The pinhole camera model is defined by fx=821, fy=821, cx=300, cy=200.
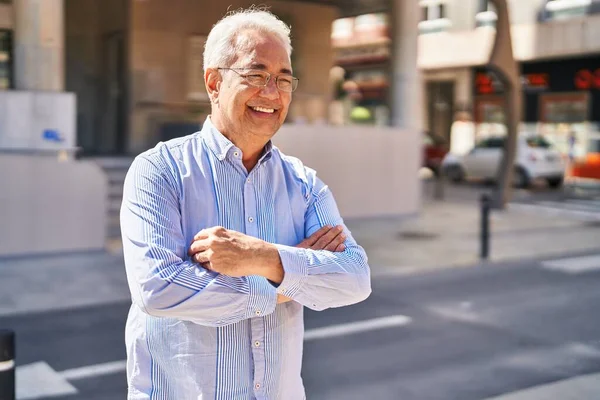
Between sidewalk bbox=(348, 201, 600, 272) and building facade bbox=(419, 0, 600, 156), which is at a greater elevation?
building facade bbox=(419, 0, 600, 156)

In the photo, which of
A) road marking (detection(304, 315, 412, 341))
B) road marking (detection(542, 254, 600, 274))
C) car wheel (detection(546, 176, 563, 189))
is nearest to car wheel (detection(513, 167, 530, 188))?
car wheel (detection(546, 176, 563, 189))

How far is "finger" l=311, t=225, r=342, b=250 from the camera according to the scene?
2.44 m

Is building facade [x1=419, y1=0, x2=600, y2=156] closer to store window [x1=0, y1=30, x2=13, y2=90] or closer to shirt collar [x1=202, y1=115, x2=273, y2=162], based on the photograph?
store window [x1=0, y1=30, x2=13, y2=90]

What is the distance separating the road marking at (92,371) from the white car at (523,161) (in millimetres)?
18273

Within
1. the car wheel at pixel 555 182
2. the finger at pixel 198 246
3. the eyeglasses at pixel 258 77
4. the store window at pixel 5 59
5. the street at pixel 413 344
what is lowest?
the street at pixel 413 344

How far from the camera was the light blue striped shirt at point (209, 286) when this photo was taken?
220cm

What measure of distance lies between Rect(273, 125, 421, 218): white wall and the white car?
7.50 metres

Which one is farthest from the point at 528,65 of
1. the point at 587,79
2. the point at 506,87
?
the point at 506,87

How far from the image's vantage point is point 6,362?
3.27 meters

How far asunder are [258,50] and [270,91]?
120mm

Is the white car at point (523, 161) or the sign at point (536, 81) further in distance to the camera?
the sign at point (536, 81)

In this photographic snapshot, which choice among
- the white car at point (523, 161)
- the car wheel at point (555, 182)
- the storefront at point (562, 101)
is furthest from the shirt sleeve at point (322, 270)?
the storefront at point (562, 101)

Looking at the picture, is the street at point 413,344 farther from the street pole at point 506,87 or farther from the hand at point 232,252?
the street pole at point 506,87

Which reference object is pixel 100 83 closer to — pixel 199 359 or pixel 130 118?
pixel 130 118
